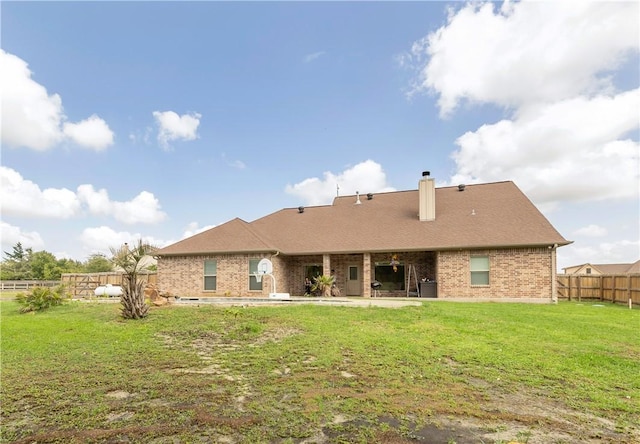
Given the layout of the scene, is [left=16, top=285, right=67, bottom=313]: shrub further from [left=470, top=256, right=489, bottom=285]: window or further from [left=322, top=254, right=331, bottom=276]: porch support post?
[left=470, top=256, right=489, bottom=285]: window

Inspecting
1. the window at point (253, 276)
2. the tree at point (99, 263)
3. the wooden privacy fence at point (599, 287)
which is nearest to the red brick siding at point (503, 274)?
the wooden privacy fence at point (599, 287)

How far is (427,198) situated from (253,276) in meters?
10.1

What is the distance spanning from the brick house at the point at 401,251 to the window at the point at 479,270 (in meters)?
0.04

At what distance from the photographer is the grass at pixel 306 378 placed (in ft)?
12.3

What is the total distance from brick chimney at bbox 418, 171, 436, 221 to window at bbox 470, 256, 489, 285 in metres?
3.42

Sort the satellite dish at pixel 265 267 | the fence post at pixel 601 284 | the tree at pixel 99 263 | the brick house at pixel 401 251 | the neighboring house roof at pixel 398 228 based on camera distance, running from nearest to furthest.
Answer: the tree at pixel 99 263
the brick house at pixel 401 251
the neighboring house roof at pixel 398 228
the satellite dish at pixel 265 267
the fence post at pixel 601 284

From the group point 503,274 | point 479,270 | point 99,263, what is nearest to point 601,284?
point 503,274

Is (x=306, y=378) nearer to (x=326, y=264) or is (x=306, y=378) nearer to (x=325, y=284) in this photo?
(x=325, y=284)

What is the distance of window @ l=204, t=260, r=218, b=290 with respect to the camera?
1836 centimetres

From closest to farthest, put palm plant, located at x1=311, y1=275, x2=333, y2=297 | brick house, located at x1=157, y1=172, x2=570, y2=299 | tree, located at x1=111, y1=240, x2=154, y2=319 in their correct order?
tree, located at x1=111, y1=240, x2=154, y2=319 < brick house, located at x1=157, y1=172, x2=570, y2=299 < palm plant, located at x1=311, y1=275, x2=333, y2=297

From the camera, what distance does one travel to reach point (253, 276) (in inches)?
706

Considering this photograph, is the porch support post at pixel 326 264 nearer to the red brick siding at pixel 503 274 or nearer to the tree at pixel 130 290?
the red brick siding at pixel 503 274

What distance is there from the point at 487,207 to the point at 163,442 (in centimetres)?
1902

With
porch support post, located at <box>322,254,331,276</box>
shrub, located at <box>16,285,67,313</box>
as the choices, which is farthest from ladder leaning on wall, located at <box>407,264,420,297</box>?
shrub, located at <box>16,285,67,313</box>
